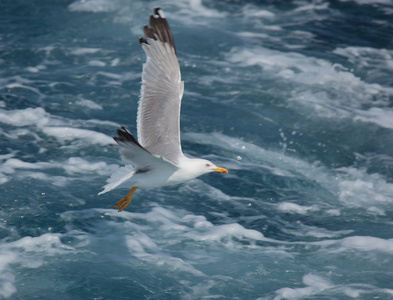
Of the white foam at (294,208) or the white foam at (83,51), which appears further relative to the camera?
the white foam at (83,51)

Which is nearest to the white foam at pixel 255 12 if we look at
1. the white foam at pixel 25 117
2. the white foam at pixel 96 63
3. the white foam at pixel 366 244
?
the white foam at pixel 96 63

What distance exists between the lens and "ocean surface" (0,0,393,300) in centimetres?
637

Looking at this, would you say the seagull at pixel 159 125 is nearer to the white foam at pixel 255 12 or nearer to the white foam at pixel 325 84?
the white foam at pixel 325 84

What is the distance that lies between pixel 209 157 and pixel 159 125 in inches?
85.0

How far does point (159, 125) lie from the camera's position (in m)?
7.26

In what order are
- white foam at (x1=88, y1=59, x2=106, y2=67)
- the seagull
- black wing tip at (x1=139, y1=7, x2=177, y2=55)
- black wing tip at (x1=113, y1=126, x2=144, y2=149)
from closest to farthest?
black wing tip at (x1=113, y1=126, x2=144, y2=149) → the seagull → black wing tip at (x1=139, y1=7, x2=177, y2=55) → white foam at (x1=88, y1=59, x2=106, y2=67)

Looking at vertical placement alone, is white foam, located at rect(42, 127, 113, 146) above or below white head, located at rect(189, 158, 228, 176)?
below

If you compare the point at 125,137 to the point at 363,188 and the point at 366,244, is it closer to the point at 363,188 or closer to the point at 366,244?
the point at 366,244

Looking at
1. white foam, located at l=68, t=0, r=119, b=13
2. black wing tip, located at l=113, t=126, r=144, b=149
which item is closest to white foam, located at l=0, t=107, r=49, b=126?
black wing tip, located at l=113, t=126, r=144, b=149

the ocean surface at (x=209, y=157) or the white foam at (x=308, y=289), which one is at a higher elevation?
the ocean surface at (x=209, y=157)

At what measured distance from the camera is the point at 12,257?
6.21 m

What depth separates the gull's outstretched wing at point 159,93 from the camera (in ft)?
23.4

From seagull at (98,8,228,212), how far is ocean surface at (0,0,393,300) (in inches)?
33.5

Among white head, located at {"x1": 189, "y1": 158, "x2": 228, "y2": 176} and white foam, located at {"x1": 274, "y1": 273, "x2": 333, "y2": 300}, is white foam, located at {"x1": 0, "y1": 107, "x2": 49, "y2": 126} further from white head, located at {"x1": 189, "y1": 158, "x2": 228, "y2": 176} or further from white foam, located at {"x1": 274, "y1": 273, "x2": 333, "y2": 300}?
white foam, located at {"x1": 274, "y1": 273, "x2": 333, "y2": 300}
